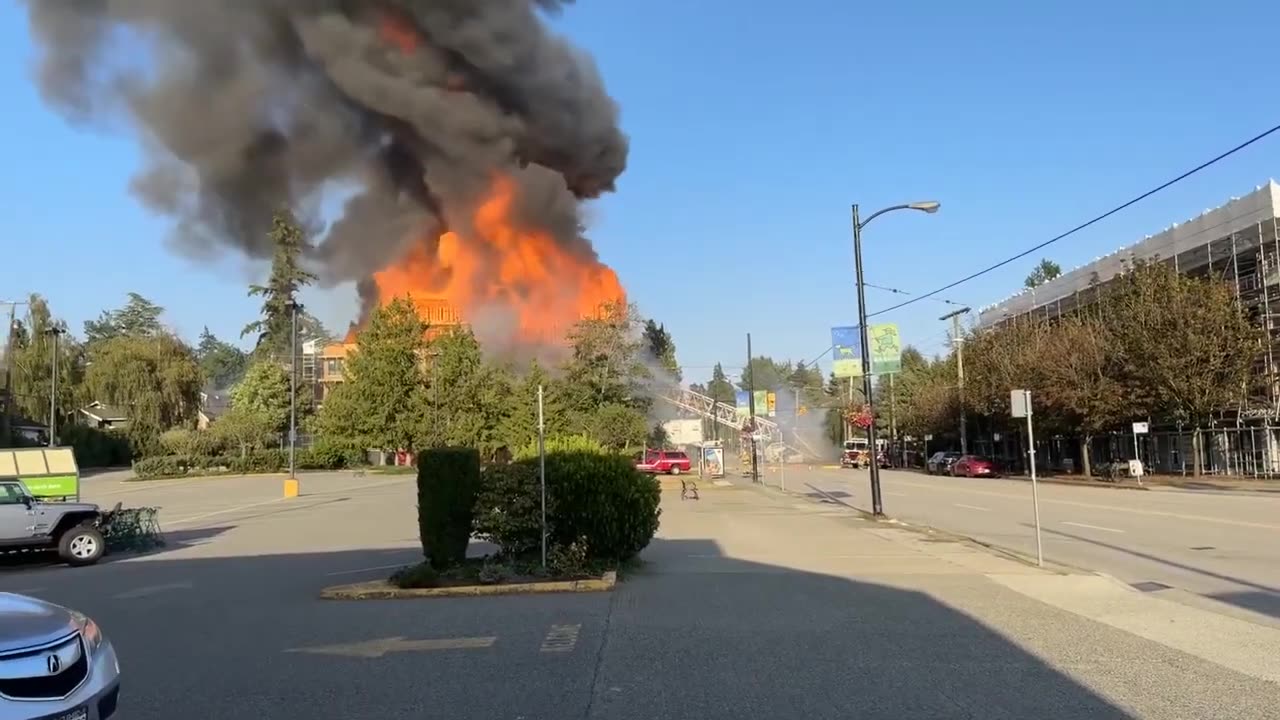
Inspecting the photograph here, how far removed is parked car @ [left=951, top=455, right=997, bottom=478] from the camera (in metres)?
51.7

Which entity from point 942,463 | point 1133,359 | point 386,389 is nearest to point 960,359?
point 942,463

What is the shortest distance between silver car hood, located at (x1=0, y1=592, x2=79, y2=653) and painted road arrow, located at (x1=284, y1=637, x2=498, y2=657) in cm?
313

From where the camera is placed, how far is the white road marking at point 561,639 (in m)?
7.47

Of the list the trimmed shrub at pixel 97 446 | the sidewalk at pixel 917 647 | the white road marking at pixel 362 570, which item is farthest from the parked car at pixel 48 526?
the trimmed shrub at pixel 97 446

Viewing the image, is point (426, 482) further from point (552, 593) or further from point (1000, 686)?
point (1000, 686)

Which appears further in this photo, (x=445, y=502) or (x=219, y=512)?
(x=219, y=512)

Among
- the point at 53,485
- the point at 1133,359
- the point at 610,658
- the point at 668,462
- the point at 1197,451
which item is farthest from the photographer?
the point at 668,462

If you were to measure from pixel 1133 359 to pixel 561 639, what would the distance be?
36.9 metres

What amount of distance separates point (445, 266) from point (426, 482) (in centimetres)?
5335

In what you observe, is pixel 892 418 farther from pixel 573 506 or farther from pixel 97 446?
pixel 573 506

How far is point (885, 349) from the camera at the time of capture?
24672mm

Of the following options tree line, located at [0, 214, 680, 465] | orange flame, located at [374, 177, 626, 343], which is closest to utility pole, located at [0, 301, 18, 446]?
tree line, located at [0, 214, 680, 465]

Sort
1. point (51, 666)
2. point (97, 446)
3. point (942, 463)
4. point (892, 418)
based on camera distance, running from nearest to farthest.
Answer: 1. point (51, 666)
2. point (942, 463)
3. point (97, 446)
4. point (892, 418)

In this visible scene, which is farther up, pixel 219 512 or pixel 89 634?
pixel 89 634
